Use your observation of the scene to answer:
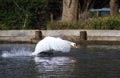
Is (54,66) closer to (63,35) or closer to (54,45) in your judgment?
(54,45)

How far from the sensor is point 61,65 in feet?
68.7

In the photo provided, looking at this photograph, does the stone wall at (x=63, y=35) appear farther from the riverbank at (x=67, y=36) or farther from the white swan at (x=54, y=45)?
the white swan at (x=54, y=45)

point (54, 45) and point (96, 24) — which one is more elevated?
point (96, 24)

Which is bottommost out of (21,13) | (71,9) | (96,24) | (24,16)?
(96,24)

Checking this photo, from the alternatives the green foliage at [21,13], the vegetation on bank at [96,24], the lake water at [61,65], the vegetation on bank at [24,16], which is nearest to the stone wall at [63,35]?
the vegetation on bank at [96,24]

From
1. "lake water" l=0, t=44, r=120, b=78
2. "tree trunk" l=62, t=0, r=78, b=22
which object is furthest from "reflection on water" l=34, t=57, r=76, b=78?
"tree trunk" l=62, t=0, r=78, b=22

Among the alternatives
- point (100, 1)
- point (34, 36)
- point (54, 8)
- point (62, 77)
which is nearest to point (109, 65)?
point (62, 77)

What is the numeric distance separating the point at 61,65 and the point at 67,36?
14882 millimetres

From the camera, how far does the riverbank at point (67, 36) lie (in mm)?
35750

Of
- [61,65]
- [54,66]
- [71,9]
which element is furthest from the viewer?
[71,9]

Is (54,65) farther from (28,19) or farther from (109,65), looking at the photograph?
(28,19)

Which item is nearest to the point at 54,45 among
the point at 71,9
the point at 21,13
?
the point at 71,9

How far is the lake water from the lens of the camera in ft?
59.2

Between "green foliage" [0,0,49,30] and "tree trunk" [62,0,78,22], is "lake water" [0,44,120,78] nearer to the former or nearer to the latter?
"tree trunk" [62,0,78,22]
